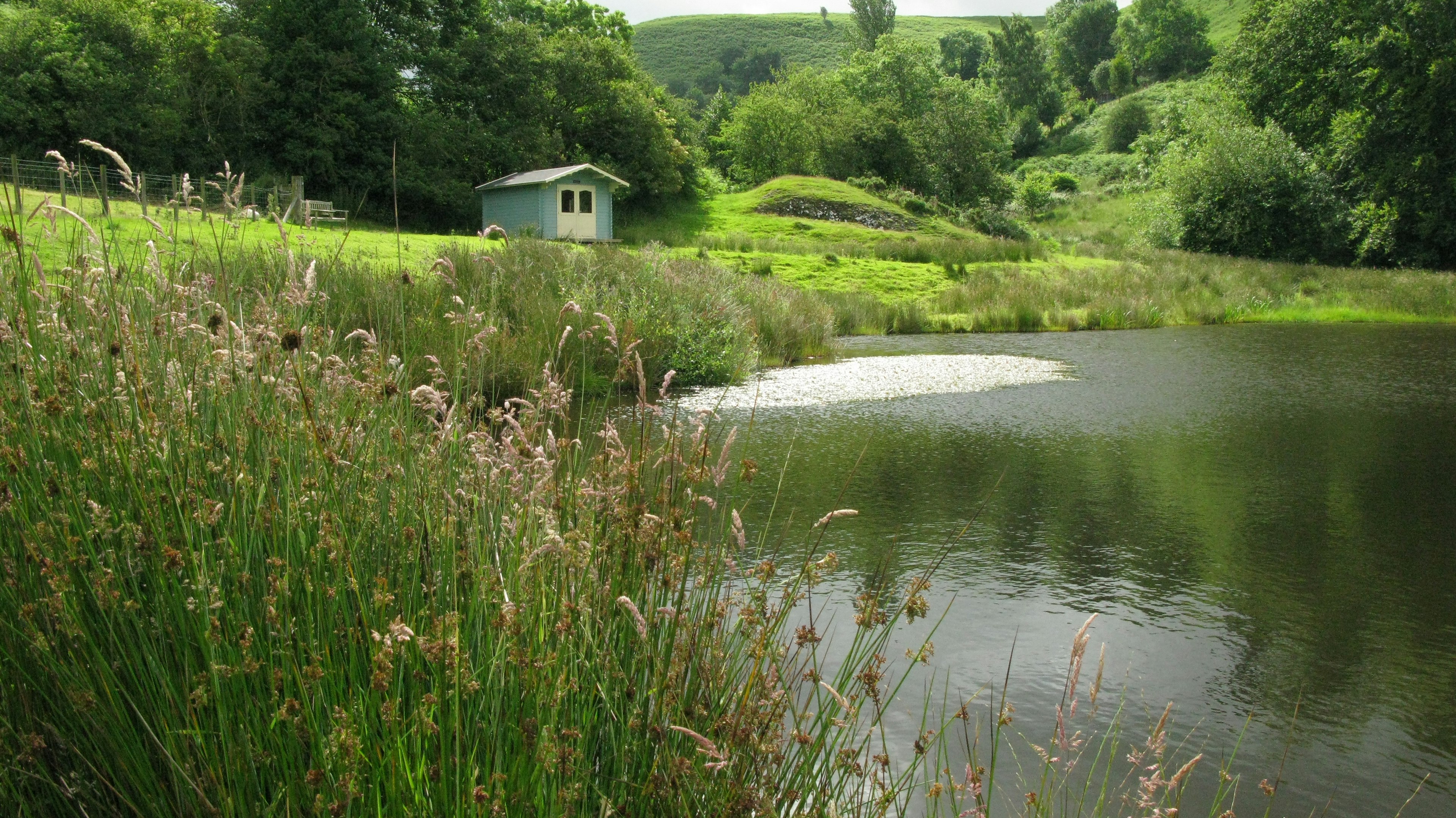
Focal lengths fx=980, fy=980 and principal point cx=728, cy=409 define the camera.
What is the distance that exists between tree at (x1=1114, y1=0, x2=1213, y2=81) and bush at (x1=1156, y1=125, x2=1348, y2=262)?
48.2 meters

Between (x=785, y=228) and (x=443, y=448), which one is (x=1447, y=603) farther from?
(x=785, y=228)

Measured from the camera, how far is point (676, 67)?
102 meters

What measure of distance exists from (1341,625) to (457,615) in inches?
139

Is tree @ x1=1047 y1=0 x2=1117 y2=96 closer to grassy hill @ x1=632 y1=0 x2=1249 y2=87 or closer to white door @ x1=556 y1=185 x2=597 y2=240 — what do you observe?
grassy hill @ x1=632 y1=0 x2=1249 y2=87

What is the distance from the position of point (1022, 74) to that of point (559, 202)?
55.3m

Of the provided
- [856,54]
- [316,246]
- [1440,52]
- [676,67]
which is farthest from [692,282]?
[676,67]

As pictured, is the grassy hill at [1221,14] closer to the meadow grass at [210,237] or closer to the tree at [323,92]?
the tree at [323,92]

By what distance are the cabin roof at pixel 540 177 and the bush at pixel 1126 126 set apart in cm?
3987

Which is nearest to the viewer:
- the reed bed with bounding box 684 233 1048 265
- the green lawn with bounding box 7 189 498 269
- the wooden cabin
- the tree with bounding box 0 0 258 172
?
the green lawn with bounding box 7 189 498 269

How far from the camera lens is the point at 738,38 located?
355 ft

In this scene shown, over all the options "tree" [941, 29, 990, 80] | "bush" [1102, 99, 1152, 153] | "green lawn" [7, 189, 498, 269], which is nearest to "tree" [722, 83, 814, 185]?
"bush" [1102, 99, 1152, 153]

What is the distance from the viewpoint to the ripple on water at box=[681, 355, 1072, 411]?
8.39m

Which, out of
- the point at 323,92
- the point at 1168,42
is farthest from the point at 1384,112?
the point at 1168,42

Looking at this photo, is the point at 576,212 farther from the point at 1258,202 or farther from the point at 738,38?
the point at 738,38
